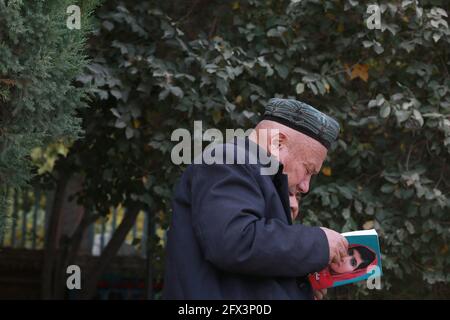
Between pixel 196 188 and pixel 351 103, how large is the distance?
2.30m

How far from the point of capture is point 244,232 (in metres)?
2.19

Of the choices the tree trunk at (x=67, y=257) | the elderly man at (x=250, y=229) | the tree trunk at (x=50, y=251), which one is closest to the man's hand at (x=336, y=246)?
the elderly man at (x=250, y=229)

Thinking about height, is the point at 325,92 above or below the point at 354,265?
above

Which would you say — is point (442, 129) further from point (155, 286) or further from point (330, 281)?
point (155, 286)

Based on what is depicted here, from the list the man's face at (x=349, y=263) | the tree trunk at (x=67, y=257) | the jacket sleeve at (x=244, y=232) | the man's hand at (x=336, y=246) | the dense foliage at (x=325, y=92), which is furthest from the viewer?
the tree trunk at (x=67, y=257)

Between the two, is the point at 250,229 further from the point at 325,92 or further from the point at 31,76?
the point at 325,92

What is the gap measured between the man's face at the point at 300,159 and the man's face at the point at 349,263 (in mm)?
255

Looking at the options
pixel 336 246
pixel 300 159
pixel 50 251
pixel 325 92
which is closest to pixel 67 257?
pixel 50 251

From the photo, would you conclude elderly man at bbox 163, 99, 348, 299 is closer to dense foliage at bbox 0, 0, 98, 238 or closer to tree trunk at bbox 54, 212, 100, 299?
dense foliage at bbox 0, 0, 98, 238

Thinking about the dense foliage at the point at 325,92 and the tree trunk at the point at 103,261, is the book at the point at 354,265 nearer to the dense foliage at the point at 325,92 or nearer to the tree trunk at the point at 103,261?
the dense foliage at the point at 325,92

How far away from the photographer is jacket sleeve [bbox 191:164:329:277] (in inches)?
86.6

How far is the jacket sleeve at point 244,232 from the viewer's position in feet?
7.22

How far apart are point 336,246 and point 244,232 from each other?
0.35m

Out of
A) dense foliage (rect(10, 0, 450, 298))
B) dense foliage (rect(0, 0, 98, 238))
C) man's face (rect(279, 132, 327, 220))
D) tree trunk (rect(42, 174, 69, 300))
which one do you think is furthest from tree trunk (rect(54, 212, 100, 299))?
man's face (rect(279, 132, 327, 220))
